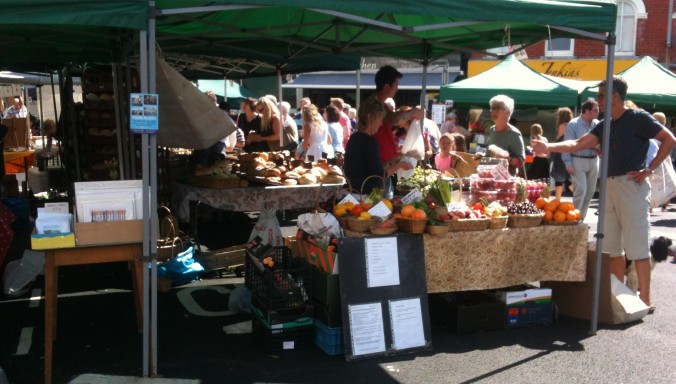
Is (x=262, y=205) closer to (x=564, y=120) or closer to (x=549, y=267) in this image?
(x=549, y=267)

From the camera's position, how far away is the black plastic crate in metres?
4.76

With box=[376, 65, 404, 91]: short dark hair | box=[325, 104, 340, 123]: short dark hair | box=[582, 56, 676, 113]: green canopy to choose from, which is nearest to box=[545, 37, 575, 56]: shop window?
box=[582, 56, 676, 113]: green canopy

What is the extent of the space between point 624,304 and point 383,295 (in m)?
2.17

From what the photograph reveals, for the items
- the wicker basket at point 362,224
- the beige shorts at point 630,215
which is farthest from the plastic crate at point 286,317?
the beige shorts at point 630,215

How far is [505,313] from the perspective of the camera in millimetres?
5492

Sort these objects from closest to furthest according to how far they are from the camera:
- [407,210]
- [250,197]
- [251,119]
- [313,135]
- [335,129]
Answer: [407,210] < [250,197] < [313,135] < [251,119] < [335,129]

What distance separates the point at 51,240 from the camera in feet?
13.7

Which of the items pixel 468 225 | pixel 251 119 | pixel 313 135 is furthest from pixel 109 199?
pixel 251 119

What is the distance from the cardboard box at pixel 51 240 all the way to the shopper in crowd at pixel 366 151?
2.51 metres

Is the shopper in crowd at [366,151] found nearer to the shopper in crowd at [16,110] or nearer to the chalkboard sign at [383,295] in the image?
the chalkboard sign at [383,295]

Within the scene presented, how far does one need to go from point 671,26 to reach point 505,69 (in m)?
11.0

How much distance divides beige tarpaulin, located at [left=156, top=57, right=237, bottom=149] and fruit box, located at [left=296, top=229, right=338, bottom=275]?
1685 mm

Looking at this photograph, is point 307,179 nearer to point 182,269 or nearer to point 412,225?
point 182,269

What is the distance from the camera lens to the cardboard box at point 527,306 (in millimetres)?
5508
